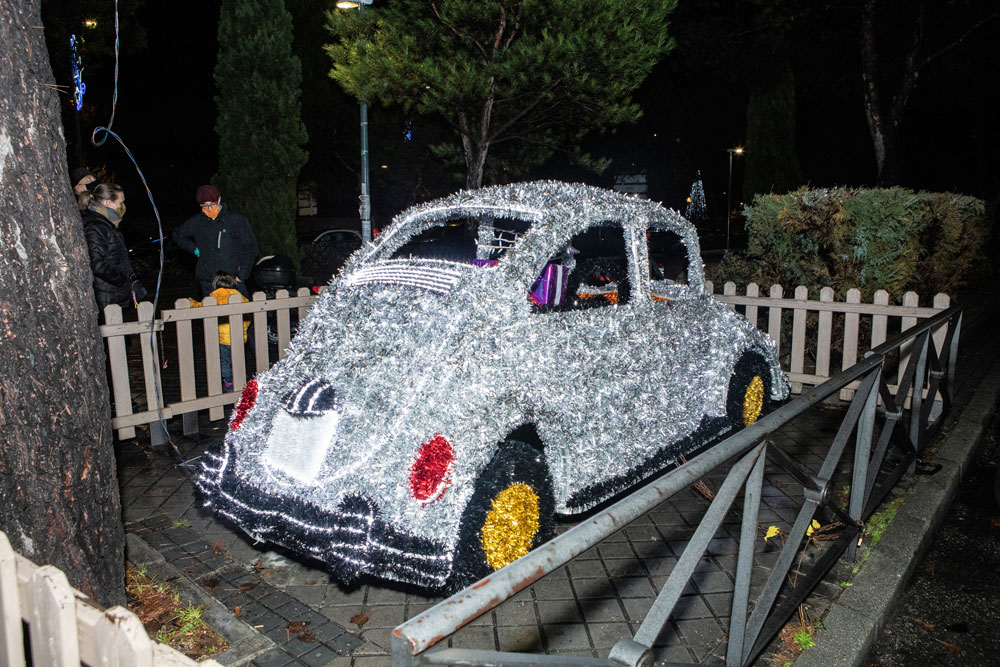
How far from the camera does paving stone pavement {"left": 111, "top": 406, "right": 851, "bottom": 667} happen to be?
10.2 ft

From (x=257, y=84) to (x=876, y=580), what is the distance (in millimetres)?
14723

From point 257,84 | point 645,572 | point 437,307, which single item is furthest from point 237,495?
point 257,84

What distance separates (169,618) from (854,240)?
739cm

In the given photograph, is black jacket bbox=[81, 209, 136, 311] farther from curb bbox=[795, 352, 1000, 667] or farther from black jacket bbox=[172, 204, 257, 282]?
curb bbox=[795, 352, 1000, 667]

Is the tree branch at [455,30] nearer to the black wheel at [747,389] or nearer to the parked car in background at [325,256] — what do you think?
the black wheel at [747,389]

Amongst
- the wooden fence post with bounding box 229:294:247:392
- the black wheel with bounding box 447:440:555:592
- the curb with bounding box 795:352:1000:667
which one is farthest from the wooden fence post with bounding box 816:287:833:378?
the wooden fence post with bounding box 229:294:247:392

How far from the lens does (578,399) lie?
153 inches

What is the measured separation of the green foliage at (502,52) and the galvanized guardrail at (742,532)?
6288 mm

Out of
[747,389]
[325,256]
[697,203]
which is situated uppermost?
[697,203]

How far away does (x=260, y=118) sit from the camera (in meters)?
14.9

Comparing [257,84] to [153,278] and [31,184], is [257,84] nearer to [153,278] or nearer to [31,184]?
[153,278]

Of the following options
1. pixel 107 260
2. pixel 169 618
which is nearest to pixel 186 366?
pixel 107 260

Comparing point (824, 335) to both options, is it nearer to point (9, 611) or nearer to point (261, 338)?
point (261, 338)

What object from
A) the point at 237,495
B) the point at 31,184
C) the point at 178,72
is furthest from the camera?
the point at 178,72
